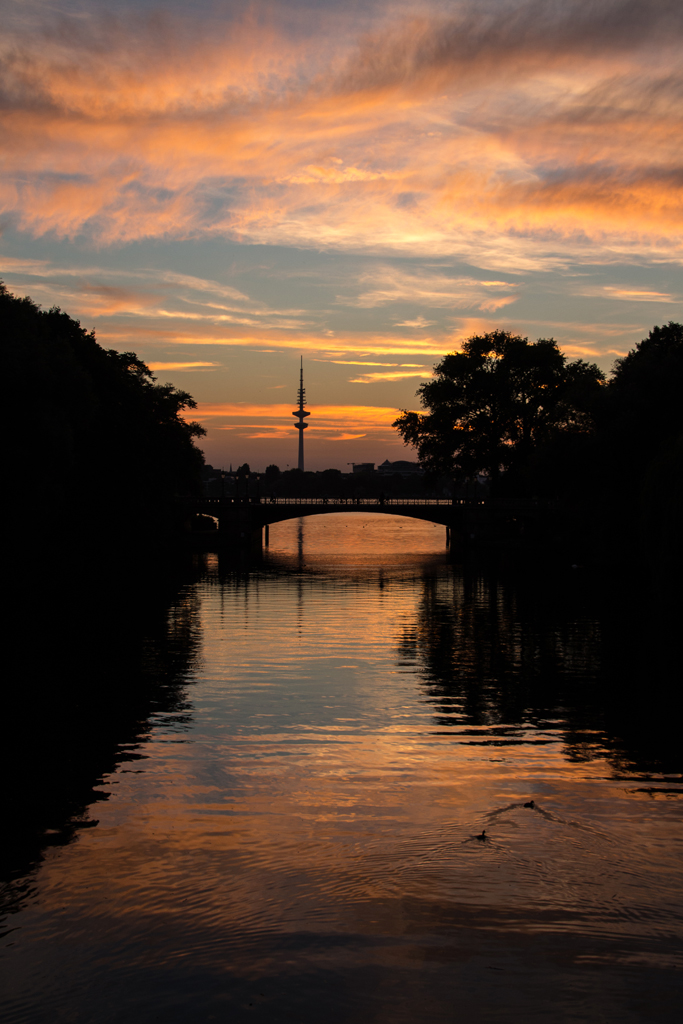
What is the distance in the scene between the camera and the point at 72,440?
146 ft

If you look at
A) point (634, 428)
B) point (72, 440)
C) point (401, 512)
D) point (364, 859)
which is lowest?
point (364, 859)

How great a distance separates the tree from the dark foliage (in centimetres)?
4098

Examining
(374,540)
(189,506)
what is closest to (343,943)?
(189,506)

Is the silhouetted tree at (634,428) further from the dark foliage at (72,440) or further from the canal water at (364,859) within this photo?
the dark foliage at (72,440)

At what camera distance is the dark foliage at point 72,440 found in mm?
42844

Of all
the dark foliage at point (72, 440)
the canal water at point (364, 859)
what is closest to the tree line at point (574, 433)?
the canal water at point (364, 859)

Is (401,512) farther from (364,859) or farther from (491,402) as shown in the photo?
(364,859)

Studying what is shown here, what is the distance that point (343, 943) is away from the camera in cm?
1087

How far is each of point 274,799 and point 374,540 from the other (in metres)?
111

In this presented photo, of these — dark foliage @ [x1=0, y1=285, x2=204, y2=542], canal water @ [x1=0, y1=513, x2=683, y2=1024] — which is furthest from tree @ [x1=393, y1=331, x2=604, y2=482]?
canal water @ [x1=0, y1=513, x2=683, y2=1024]

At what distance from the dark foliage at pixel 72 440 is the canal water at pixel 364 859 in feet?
55.4

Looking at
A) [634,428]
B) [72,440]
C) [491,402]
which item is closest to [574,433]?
[634,428]

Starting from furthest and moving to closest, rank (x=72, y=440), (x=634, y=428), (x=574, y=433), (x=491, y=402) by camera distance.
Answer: (x=491, y=402) < (x=574, y=433) < (x=634, y=428) < (x=72, y=440)

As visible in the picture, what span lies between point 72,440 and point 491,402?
6966 centimetres
